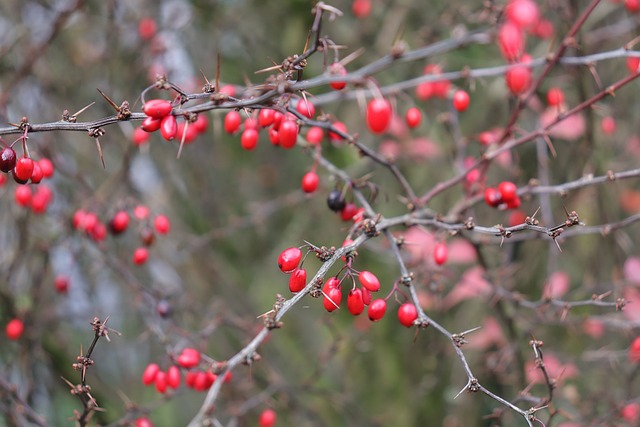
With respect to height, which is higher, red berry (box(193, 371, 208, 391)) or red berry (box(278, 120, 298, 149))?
red berry (box(278, 120, 298, 149))

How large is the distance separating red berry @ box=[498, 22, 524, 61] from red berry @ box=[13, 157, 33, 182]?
5.67ft

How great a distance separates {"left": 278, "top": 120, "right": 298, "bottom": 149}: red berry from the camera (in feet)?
5.77

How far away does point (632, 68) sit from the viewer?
7.48 ft

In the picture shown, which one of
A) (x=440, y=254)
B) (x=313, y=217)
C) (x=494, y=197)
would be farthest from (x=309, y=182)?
(x=313, y=217)

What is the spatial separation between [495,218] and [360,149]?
6.43 feet

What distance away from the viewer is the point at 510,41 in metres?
2.59

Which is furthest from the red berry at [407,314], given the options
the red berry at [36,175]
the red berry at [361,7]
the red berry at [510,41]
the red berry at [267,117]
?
the red berry at [361,7]

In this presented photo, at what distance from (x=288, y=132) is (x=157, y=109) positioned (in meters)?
0.36

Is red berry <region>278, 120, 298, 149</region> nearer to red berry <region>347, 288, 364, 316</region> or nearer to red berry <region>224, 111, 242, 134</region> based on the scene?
red berry <region>224, 111, 242, 134</region>

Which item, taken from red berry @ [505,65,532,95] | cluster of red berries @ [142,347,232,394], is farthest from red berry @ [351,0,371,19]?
cluster of red berries @ [142,347,232,394]

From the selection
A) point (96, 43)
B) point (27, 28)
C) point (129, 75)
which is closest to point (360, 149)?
point (129, 75)

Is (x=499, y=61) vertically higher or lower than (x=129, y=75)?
lower

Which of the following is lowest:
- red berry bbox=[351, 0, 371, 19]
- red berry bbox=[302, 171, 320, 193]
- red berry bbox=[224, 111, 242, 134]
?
red berry bbox=[302, 171, 320, 193]

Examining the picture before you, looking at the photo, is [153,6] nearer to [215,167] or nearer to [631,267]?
[215,167]
